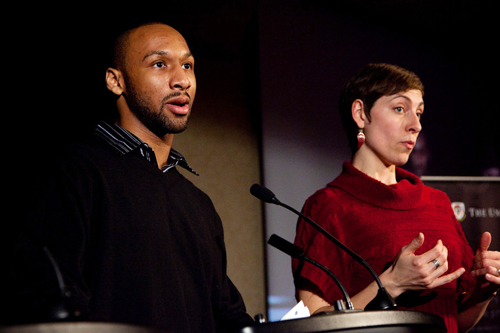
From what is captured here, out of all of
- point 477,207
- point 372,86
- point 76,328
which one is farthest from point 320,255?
point 477,207

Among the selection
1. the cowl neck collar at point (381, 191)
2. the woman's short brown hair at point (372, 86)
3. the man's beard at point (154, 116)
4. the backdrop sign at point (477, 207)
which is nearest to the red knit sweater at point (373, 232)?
the cowl neck collar at point (381, 191)

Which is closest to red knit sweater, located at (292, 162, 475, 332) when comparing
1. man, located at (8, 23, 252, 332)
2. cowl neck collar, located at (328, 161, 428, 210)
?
cowl neck collar, located at (328, 161, 428, 210)

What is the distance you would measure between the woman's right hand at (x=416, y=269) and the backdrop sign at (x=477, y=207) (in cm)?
202

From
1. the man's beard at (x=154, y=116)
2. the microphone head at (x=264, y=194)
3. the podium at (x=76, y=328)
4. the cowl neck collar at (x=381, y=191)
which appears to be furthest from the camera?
the cowl neck collar at (x=381, y=191)

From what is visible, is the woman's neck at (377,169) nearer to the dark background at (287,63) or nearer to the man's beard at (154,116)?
the man's beard at (154,116)

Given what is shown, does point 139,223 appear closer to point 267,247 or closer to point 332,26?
point 267,247

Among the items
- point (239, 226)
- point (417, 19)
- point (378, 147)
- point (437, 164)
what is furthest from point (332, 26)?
point (378, 147)

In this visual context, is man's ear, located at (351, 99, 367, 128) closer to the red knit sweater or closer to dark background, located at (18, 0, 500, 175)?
the red knit sweater

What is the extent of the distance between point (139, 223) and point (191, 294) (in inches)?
9.1

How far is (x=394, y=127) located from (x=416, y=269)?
594 millimetres

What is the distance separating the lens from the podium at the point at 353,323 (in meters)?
0.91

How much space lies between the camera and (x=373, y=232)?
5.89 ft

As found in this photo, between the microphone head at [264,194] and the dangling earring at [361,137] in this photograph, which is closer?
the microphone head at [264,194]

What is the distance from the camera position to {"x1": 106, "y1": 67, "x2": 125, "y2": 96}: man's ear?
5.41ft
